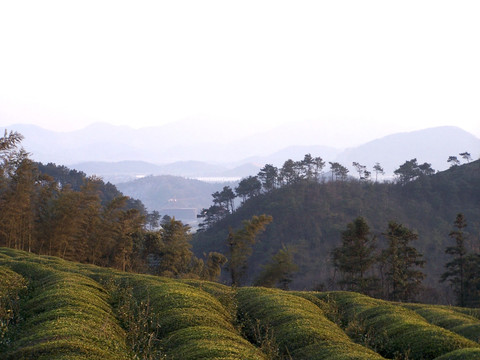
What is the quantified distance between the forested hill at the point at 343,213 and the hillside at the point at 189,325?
7151cm

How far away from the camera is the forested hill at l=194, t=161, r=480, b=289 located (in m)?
103

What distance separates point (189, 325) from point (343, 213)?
104 meters

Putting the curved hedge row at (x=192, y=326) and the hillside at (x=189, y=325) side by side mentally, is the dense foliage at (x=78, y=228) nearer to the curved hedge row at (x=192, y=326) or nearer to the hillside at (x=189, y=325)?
the hillside at (x=189, y=325)

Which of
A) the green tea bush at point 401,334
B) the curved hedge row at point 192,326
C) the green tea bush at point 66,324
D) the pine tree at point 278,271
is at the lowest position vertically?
the pine tree at point 278,271

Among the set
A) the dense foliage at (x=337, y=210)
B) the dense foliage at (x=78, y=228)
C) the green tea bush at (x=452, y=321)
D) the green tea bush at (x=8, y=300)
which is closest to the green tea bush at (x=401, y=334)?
the green tea bush at (x=452, y=321)

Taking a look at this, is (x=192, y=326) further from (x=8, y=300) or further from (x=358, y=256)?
(x=358, y=256)

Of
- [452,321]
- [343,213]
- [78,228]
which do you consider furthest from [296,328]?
[343,213]

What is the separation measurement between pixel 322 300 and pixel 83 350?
20943mm

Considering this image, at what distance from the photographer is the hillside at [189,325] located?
46.3 feet

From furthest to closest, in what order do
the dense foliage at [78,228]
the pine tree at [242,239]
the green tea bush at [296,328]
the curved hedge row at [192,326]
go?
the pine tree at [242,239]
the dense foliage at [78,228]
the green tea bush at [296,328]
the curved hedge row at [192,326]

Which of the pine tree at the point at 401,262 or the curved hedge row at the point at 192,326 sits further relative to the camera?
the pine tree at the point at 401,262

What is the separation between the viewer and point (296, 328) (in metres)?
19.6

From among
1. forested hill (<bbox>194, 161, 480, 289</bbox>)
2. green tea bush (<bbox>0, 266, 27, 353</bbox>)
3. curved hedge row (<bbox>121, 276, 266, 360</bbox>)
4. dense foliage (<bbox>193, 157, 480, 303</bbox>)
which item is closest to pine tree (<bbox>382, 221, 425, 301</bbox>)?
curved hedge row (<bbox>121, 276, 266, 360</bbox>)

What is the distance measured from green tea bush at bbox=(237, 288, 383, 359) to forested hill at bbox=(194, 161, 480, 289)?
70739 millimetres
